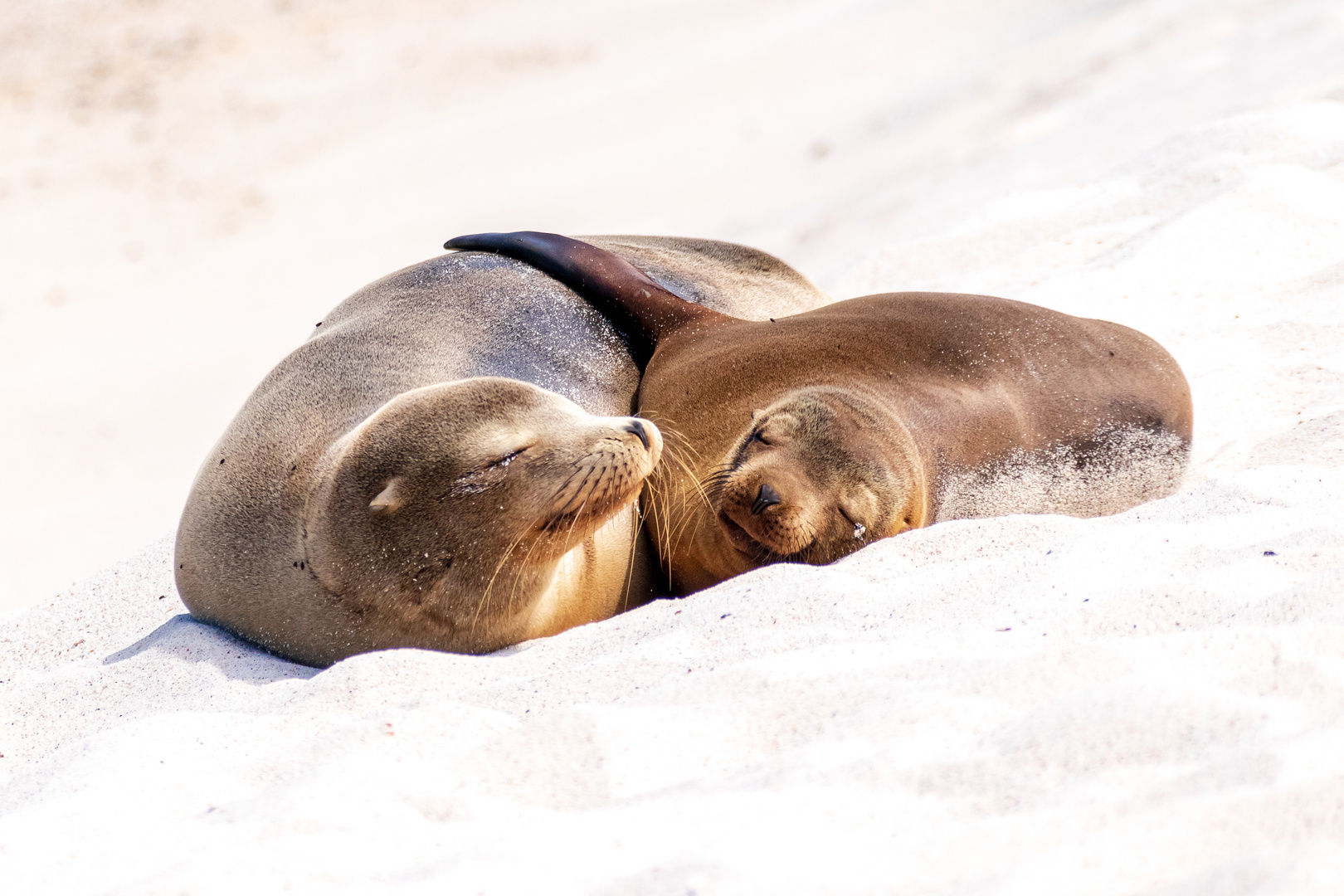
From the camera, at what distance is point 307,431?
3418mm

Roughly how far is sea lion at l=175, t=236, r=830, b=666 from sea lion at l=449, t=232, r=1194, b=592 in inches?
10.8

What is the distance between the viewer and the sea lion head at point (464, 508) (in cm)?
298

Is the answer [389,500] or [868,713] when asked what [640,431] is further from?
[868,713]

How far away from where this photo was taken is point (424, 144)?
11469 millimetres

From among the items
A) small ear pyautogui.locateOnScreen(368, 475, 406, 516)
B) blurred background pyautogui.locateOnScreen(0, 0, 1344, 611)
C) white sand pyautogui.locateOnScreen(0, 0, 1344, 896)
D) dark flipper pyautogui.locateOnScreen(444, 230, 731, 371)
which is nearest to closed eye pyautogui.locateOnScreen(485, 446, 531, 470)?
small ear pyautogui.locateOnScreen(368, 475, 406, 516)

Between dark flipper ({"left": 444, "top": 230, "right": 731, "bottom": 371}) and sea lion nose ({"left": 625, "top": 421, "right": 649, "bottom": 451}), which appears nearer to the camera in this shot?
sea lion nose ({"left": 625, "top": 421, "right": 649, "bottom": 451})

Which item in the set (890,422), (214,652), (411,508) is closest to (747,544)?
(890,422)

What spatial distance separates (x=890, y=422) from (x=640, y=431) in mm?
705

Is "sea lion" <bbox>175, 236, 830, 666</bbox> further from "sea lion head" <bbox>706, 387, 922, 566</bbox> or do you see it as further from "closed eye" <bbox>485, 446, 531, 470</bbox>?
"sea lion head" <bbox>706, 387, 922, 566</bbox>

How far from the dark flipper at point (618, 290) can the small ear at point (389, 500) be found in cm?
138

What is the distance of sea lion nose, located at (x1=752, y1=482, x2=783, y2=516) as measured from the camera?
3.11m

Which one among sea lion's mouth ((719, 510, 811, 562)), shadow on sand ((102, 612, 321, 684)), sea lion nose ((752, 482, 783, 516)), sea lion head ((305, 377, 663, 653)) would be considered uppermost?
sea lion head ((305, 377, 663, 653))

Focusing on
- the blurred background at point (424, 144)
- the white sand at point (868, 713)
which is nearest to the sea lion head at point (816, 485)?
the white sand at point (868, 713)

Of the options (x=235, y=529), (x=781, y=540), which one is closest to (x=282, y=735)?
(x=235, y=529)
